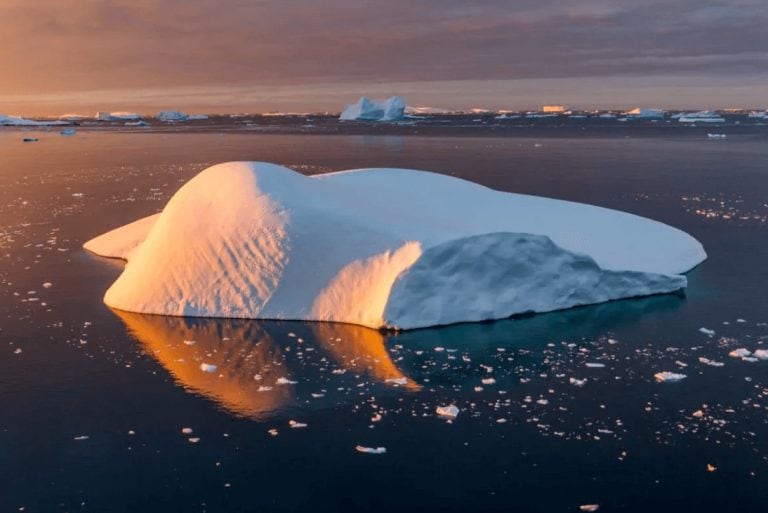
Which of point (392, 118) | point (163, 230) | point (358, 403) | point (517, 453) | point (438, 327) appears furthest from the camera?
point (392, 118)

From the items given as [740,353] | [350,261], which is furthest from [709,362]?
[350,261]

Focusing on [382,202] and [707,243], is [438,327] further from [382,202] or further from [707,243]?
[707,243]

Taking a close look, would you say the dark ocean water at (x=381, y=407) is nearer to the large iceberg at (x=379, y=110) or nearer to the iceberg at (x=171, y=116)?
the large iceberg at (x=379, y=110)

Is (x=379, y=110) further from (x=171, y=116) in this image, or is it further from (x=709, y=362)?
(x=709, y=362)

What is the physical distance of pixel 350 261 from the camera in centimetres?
1278

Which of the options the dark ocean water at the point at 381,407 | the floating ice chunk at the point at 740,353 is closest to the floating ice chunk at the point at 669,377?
the dark ocean water at the point at 381,407

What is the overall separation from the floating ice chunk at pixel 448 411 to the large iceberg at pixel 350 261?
9.81 feet

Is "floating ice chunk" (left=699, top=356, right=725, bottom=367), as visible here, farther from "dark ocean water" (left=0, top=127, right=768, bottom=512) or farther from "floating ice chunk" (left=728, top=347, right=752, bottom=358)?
"floating ice chunk" (left=728, top=347, right=752, bottom=358)

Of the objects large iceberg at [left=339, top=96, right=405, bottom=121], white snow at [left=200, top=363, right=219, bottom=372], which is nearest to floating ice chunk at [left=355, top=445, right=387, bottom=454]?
white snow at [left=200, top=363, right=219, bottom=372]

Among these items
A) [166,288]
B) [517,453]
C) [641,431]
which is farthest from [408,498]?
[166,288]

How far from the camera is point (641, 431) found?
332 inches

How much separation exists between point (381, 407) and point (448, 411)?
2.72ft

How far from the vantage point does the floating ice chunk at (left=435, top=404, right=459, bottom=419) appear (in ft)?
29.4

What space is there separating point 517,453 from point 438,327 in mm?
4339
